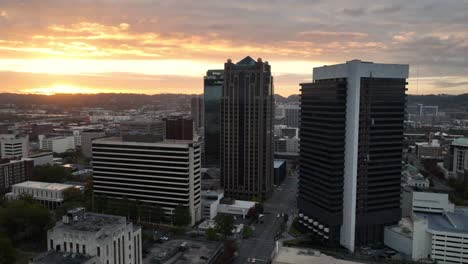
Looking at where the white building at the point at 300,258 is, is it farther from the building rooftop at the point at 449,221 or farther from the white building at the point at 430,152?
the white building at the point at 430,152

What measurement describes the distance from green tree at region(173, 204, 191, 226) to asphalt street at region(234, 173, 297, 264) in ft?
50.8

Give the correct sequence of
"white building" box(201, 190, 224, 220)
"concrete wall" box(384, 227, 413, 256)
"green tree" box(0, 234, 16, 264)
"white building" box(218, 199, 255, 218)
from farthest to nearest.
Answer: "white building" box(218, 199, 255, 218) < "white building" box(201, 190, 224, 220) < "concrete wall" box(384, 227, 413, 256) < "green tree" box(0, 234, 16, 264)

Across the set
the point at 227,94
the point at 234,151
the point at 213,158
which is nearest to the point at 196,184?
the point at 234,151

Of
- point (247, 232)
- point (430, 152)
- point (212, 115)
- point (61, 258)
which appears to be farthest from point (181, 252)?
point (430, 152)

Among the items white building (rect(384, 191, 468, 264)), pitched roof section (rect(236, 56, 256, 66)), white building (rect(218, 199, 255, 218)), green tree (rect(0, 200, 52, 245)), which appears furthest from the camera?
pitched roof section (rect(236, 56, 256, 66))

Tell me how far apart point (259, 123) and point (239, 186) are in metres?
22.8

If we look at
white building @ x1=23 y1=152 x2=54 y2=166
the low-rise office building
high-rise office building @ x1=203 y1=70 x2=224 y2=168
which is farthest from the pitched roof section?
white building @ x1=23 y1=152 x2=54 y2=166

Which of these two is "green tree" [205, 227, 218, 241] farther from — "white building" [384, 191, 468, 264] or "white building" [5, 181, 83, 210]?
"white building" [5, 181, 83, 210]

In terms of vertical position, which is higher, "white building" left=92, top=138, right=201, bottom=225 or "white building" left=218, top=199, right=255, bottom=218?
"white building" left=92, top=138, right=201, bottom=225

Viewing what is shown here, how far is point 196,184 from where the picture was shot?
103m

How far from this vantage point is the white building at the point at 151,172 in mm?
99438

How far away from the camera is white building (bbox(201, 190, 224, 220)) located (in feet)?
358

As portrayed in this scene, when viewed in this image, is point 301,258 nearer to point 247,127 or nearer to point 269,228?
point 269,228

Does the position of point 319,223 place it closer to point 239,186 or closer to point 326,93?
point 326,93
